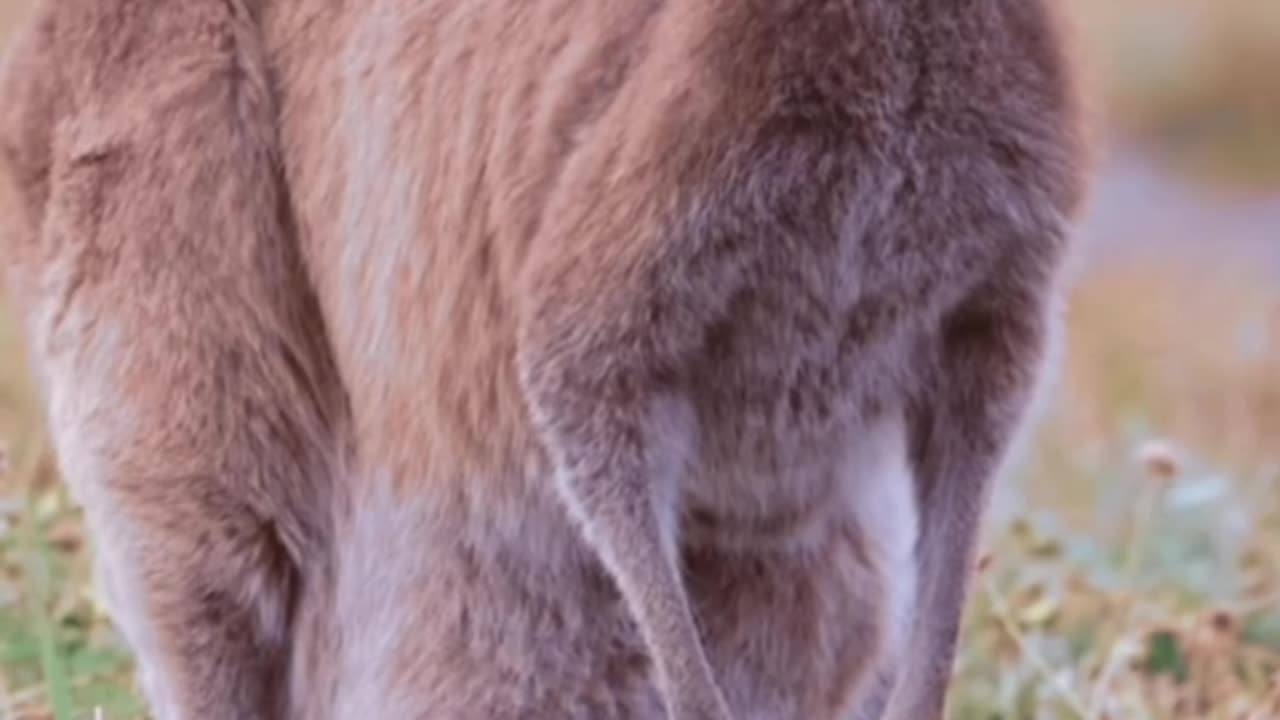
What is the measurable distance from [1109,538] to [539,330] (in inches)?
107

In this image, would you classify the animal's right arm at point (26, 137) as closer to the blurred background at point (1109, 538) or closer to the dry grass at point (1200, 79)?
the blurred background at point (1109, 538)

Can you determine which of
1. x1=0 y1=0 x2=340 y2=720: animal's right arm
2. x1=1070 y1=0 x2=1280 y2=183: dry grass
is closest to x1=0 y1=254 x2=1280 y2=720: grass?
x1=0 y1=0 x2=340 y2=720: animal's right arm

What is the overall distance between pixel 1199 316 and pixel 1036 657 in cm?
373

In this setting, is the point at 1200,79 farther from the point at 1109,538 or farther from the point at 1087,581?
the point at 1087,581

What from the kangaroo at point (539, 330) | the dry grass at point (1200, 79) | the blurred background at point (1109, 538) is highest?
the kangaroo at point (539, 330)

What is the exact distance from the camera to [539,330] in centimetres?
380

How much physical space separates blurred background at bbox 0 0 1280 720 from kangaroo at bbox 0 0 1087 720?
0.35m

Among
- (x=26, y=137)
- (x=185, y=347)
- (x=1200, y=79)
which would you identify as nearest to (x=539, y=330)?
(x=185, y=347)

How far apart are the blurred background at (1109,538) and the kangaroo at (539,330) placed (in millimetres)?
349

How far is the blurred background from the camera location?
5.28 metres

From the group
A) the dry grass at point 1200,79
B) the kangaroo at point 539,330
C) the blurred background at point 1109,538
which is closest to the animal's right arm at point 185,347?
the kangaroo at point 539,330

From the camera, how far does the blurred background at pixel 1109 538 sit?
208 inches

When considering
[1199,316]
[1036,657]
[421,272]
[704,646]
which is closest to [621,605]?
[704,646]

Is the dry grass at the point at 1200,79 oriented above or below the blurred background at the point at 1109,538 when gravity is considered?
below
